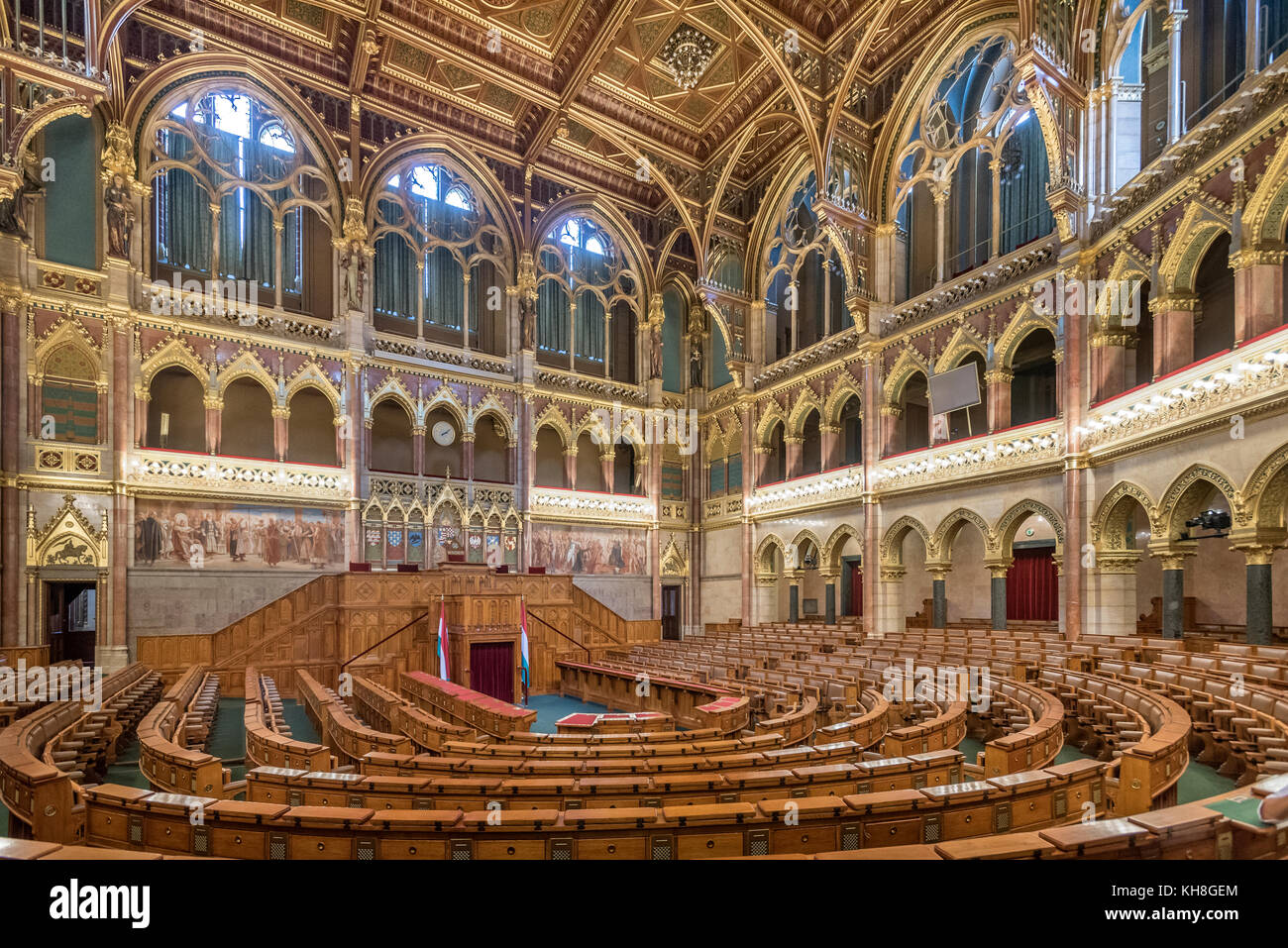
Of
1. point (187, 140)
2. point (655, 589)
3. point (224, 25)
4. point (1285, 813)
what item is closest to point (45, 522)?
point (187, 140)

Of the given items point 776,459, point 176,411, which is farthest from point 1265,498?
point 176,411

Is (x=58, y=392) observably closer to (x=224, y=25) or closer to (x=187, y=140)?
(x=187, y=140)

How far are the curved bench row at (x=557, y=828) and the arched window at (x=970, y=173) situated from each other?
15.6 meters

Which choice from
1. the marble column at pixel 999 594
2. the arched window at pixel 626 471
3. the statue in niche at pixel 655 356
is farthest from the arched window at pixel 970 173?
the arched window at pixel 626 471

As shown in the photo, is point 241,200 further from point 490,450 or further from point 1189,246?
point 1189,246

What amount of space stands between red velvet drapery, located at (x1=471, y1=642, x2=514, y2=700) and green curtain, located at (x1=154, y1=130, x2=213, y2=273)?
1241 cm

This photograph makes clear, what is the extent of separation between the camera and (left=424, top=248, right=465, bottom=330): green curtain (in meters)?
22.1

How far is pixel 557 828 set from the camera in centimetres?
425

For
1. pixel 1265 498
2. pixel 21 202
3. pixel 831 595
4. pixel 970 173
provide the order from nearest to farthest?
pixel 1265 498, pixel 21 202, pixel 970 173, pixel 831 595

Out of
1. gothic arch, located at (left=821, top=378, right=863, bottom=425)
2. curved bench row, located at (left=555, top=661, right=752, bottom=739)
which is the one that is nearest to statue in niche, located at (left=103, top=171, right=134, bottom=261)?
curved bench row, located at (left=555, top=661, right=752, bottom=739)

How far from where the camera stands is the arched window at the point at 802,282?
71.6 ft

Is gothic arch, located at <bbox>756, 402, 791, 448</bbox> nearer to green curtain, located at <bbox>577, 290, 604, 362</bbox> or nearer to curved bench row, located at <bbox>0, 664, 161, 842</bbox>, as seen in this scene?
green curtain, located at <bbox>577, 290, 604, 362</bbox>

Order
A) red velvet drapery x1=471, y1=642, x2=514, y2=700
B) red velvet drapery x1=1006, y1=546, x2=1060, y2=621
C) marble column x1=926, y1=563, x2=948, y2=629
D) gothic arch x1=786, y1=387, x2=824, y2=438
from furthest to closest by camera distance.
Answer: gothic arch x1=786, y1=387, x2=824, y2=438 → red velvet drapery x1=1006, y1=546, x2=1060, y2=621 → marble column x1=926, y1=563, x2=948, y2=629 → red velvet drapery x1=471, y1=642, x2=514, y2=700

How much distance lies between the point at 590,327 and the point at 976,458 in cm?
1378
